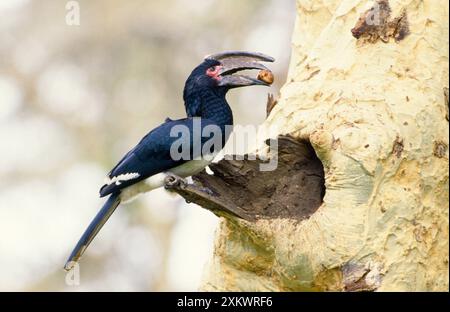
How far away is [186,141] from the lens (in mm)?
3719

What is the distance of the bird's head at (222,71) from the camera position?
4023mm

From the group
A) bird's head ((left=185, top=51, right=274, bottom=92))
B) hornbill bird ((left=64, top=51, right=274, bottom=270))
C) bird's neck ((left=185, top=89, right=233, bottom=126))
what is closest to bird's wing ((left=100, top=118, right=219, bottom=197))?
hornbill bird ((left=64, top=51, right=274, bottom=270))

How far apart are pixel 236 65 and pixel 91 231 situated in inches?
37.0

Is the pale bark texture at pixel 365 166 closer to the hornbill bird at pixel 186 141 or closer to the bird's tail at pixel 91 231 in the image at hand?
the hornbill bird at pixel 186 141

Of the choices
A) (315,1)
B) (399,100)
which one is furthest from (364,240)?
(315,1)

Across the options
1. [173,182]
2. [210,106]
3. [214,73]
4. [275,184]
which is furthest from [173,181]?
[214,73]

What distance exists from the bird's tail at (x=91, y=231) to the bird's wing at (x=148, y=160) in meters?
0.09

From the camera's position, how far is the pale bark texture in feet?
11.5

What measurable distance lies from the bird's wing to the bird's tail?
9 centimetres

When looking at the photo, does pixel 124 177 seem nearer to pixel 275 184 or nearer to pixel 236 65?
pixel 275 184

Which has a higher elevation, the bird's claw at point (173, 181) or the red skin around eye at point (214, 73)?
the red skin around eye at point (214, 73)

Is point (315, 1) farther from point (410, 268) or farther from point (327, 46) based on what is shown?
point (410, 268)

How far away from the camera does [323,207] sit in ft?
11.6

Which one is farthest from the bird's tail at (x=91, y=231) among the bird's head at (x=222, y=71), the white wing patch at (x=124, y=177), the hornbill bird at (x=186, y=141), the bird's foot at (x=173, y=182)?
the bird's head at (x=222, y=71)
